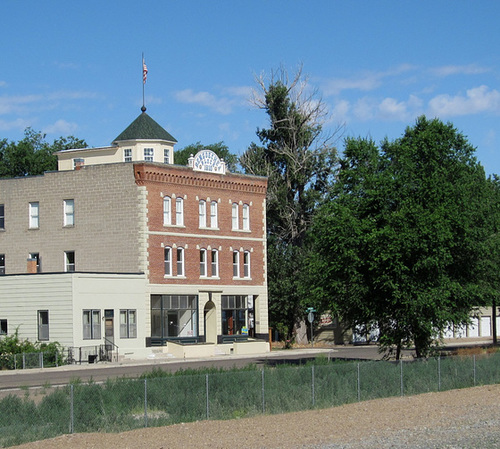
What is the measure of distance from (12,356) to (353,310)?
1890cm

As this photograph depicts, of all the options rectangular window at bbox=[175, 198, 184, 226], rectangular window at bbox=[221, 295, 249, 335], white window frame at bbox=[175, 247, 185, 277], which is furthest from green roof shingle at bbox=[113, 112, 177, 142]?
rectangular window at bbox=[221, 295, 249, 335]

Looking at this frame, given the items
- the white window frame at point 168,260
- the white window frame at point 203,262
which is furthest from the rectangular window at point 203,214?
the white window frame at point 168,260

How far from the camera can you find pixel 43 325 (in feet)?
177

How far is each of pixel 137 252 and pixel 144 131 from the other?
9.82 m

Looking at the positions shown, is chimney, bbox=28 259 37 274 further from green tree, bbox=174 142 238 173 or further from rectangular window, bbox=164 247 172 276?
green tree, bbox=174 142 238 173

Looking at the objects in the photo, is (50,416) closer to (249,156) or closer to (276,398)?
(276,398)

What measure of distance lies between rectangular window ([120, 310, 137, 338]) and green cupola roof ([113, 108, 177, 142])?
13.1 m

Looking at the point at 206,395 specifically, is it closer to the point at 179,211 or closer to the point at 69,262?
the point at 179,211

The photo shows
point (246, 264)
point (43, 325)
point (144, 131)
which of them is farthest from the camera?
point (246, 264)

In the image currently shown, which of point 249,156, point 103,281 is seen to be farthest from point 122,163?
point 249,156

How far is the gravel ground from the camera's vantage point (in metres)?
21.5

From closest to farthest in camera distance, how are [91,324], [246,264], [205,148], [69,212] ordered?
[91,324], [69,212], [246,264], [205,148]

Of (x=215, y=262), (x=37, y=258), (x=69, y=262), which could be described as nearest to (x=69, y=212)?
(x=69, y=262)

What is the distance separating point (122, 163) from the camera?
5947 centimetres
